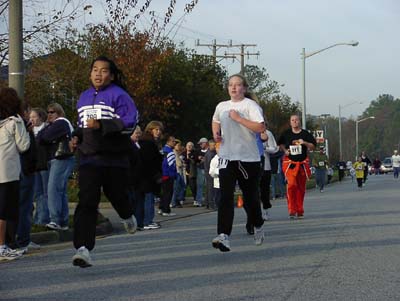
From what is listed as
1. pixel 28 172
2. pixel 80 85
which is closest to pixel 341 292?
pixel 28 172

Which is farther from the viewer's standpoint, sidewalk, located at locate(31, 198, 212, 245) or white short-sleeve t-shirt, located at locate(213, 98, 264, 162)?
sidewalk, located at locate(31, 198, 212, 245)

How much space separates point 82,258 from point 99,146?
1.04 metres

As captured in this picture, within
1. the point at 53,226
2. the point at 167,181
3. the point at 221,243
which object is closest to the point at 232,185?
the point at 221,243

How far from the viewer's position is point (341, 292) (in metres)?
6.48

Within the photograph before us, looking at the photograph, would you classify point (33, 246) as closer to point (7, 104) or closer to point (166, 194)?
point (7, 104)

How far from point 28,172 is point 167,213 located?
7.62 meters

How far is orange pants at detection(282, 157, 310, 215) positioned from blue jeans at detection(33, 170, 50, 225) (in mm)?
4597

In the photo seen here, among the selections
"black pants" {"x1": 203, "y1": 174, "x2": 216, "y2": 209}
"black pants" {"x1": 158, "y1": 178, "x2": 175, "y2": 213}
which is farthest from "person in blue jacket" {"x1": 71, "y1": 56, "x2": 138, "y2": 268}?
"black pants" {"x1": 203, "y1": 174, "x2": 216, "y2": 209}

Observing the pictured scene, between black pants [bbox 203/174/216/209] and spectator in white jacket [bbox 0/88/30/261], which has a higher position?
spectator in white jacket [bbox 0/88/30/261]

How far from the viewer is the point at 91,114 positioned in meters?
7.50

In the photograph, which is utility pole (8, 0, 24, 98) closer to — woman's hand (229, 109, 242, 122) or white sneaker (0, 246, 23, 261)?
white sneaker (0, 246, 23, 261)

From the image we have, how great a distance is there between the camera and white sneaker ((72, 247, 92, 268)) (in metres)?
7.23

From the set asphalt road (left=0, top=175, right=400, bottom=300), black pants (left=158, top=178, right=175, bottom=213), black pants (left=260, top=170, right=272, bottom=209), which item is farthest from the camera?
black pants (left=158, top=178, right=175, bottom=213)

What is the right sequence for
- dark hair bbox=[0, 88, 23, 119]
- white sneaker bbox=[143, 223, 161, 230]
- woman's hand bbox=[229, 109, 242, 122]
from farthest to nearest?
white sneaker bbox=[143, 223, 161, 230] < dark hair bbox=[0, 88, 23, 119] < woman's hand bbox=[229, 109, 242, 122]
